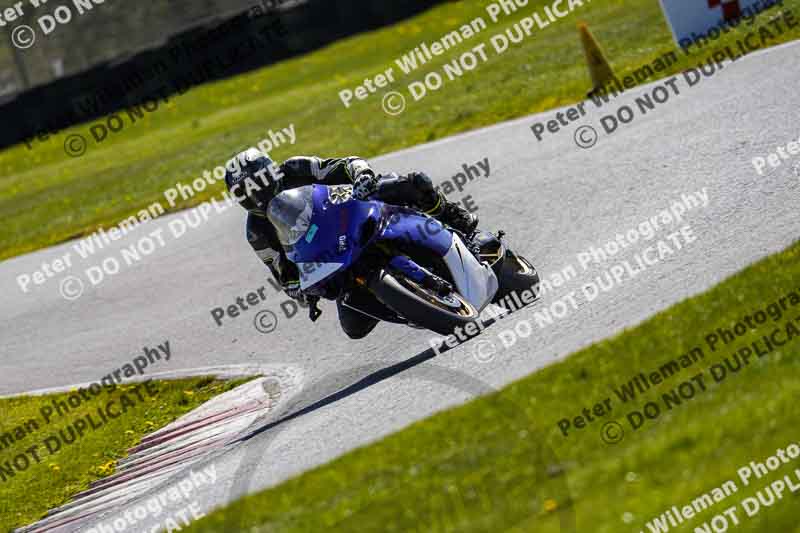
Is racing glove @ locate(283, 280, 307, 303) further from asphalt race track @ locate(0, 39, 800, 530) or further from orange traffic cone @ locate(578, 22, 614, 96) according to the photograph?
orange traffic cone @ locate(578, 22, 614, 96)

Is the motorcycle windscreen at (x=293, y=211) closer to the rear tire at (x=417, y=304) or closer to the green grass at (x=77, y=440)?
the rear tire at (x=417, y=304)

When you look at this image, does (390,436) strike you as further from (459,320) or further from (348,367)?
(348,367)

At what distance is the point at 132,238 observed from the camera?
1786cm

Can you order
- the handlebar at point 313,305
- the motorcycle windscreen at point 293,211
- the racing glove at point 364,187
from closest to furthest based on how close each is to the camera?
the motorcycle windscreen at point 293,211, the racing glove at point 364,187, the handlebar at point 313,305

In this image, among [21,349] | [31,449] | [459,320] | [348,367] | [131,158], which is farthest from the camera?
[131,158]

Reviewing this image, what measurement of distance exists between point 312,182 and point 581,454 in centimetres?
383

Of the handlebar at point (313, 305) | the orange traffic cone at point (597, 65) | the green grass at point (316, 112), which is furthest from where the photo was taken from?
the green grass at point (316, 112)

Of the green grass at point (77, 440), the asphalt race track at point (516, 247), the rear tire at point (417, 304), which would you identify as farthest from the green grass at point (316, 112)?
the rear tire at point (417, 304)

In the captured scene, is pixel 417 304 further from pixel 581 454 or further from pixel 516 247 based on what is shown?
pixel 516 247

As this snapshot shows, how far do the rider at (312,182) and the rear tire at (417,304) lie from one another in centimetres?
17

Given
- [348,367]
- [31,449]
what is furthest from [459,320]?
[31,449]

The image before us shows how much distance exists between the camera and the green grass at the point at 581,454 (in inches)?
184

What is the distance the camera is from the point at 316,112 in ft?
82.3

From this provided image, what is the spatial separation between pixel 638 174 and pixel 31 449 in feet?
21.8
